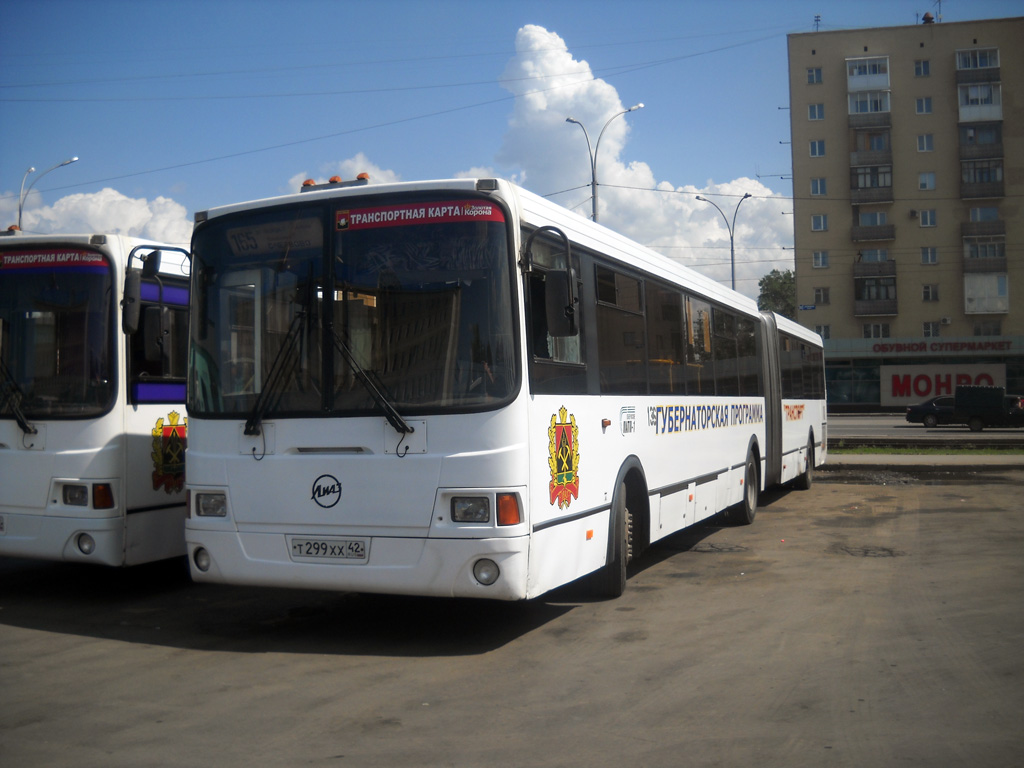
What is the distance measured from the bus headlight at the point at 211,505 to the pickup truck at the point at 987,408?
133 feet

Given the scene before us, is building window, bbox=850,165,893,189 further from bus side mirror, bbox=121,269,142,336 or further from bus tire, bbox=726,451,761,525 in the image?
bus side mirror, bbox=121,269,142,336

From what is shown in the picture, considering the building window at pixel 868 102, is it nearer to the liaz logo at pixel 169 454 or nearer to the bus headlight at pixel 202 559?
the liaz logo at pixel 169 454

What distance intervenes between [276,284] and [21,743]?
3199 mm

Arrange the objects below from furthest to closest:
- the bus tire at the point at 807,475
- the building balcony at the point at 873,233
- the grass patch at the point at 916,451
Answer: the building balcony at the point at 873,233 < the grass patch at the point at 916,451 < the bus tire at the point at 807,475

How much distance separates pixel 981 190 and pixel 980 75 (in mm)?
7237

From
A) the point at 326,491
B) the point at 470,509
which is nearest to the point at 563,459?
the point at 470,509

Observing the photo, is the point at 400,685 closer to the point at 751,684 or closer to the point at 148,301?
the point at 751,684

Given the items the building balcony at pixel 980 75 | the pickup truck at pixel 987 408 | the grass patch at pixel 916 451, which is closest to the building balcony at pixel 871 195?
the building balcony at pixel 980 75

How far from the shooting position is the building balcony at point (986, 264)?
213 ft

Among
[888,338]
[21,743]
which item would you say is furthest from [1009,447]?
[888,338]

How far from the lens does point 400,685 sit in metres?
5.80

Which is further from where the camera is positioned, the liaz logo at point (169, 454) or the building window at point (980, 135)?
the building window at point (980, 135)

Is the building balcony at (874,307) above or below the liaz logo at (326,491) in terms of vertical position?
above

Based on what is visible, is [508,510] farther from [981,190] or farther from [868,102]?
[981,190]
